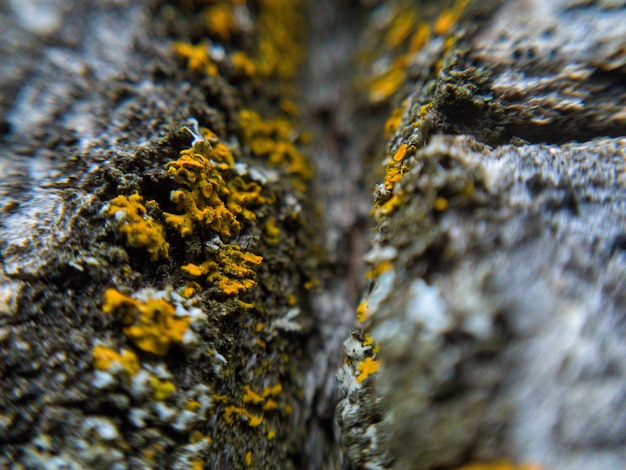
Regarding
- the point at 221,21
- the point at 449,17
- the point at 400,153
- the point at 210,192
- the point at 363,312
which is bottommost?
the point at 363,312

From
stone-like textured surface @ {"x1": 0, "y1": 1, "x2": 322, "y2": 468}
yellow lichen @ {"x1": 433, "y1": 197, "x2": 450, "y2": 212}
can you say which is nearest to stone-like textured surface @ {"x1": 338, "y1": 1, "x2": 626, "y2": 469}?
yellow lichen @ {"x1": 433, "y1": 197, "x2": 450, "y2": 212}

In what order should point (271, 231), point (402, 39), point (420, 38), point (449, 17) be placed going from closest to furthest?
point (271, 231), point (449, 17), point (420, 38), point (402, 39)

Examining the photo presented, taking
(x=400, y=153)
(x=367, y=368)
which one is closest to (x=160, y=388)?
(x=367, y=368)

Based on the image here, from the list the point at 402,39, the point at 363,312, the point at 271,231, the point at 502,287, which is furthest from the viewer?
the point at 402,39

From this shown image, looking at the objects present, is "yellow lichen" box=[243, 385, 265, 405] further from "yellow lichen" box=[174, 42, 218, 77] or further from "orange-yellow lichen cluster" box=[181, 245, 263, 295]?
"yellow lichen" box=[174, 42, 218, 77]

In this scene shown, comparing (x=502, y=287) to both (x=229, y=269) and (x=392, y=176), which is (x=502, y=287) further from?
(x=229, y=269)

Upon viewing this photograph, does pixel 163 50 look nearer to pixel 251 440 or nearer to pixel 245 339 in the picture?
pixel 245 339

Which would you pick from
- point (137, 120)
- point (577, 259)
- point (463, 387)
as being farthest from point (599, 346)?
point (137, 120)
